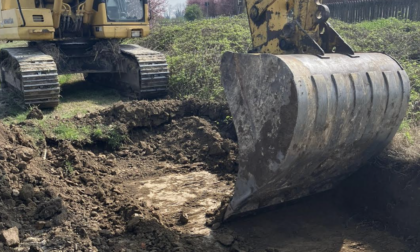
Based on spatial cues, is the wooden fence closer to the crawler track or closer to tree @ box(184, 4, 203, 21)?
tree @ box(184, 4, 203, 21)

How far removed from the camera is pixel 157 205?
482 centimetres

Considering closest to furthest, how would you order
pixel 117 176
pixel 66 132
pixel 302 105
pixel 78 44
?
pixel 302 105, pixel 117 176, pixel 66 132, pixel 78 44

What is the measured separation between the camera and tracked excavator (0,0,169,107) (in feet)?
26.3

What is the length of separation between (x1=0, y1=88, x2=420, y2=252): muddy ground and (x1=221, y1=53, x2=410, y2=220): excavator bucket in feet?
1.09

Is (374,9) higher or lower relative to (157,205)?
higher

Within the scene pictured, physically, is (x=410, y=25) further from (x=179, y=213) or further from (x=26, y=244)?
(x=26, y=244)

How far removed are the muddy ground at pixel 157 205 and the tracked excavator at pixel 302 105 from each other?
27 cm

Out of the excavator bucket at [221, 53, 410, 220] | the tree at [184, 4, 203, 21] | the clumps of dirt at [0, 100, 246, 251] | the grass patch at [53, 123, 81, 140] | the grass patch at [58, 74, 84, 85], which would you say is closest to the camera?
the excavator bucket at [221, 53, 410, 220]

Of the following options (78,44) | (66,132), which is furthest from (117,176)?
(78,44)

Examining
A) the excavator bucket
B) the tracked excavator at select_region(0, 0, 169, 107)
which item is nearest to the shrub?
the tracked excavator at select_region(0, 0, 169, 107)

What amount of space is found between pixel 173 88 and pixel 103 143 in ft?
9.15

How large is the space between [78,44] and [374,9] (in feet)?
35.4

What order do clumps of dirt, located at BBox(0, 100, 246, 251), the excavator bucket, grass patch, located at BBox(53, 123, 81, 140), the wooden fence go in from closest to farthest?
the excavator bucket, clumps of dirt, located at BBox(0, 100, 246, 251), grass patch, located at BBox(53, 123, 81, 140), the wooden fence

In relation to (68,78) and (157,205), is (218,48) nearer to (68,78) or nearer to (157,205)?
(68,78)
